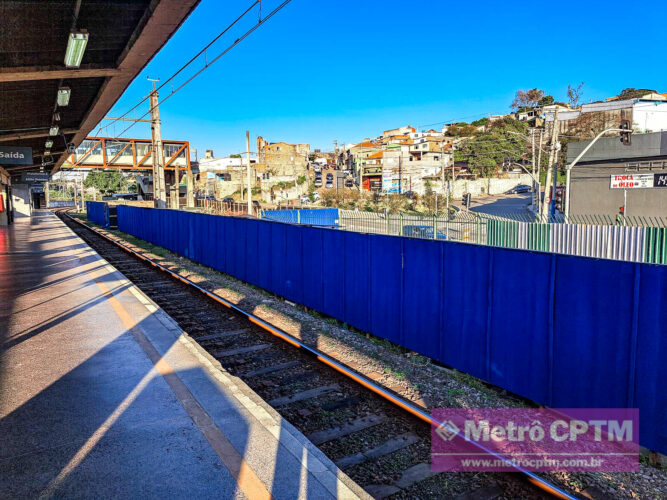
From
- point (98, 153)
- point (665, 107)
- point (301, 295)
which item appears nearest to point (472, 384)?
point (301, 295)

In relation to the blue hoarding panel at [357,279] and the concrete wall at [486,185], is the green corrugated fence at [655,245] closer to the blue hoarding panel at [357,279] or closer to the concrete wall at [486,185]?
the blue hoarding panel at [357,279]

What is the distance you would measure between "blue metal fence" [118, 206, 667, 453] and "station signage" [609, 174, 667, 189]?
23439mm

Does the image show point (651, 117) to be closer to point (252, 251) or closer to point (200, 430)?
point (252, 251)

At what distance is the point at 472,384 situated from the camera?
297 inches

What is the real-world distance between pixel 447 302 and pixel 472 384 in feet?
4.66

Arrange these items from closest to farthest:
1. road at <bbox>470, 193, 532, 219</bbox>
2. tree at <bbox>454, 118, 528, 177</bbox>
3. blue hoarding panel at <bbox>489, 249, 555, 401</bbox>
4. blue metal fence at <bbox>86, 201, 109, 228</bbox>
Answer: blue hoarding panel at <bbox>489, 249, 555, 401</bbox> < blue metal fence at <bbox>86, 201, 109, 228</bbox> < road at <bbox>470, 193, 532, 219</bbox> < tree at <bbox>454, 118, 528, 177</bbox>

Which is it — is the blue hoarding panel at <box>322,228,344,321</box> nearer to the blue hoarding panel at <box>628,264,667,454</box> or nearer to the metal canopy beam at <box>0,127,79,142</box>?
the blue hoarding panel at <box>628,264,667,454</box>

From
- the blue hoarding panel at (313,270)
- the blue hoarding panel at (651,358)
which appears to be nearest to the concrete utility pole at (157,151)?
the blue hoarding panel at (313,270)

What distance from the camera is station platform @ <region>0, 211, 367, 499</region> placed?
426 cm

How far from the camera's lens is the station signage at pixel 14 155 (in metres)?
16.8

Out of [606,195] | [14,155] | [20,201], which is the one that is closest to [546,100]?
[606,195]

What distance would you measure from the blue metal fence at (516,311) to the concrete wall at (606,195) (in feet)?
77.2

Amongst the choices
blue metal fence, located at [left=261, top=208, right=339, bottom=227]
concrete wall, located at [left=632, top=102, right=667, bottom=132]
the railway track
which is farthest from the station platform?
concrete wall, located at [left=632, top=102, right=667, bottom=132]

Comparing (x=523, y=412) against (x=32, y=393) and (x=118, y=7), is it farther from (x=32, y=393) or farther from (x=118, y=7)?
(x=118, y=7)
